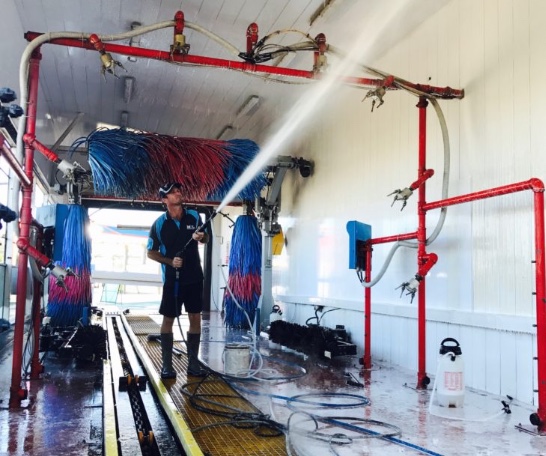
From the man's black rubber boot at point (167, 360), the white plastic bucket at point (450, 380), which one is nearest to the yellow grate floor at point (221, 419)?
the man's black rubber boot at point (167, 360)

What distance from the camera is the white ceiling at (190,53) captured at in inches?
177

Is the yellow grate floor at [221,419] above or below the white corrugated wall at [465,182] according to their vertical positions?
below

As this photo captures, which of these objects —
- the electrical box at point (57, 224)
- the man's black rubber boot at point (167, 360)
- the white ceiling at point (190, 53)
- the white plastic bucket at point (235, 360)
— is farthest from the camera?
the white ceiling at point (190, 53)

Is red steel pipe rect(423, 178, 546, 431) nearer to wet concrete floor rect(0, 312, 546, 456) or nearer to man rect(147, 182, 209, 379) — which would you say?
wet concrete floor rect(0, 312, 546, 456)

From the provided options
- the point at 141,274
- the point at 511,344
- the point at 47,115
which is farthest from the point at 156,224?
the point at 141,274

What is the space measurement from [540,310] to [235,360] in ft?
6.96

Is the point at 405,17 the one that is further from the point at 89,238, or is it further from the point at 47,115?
the point at 47,115

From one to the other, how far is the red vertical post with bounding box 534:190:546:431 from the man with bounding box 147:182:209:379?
2109mm

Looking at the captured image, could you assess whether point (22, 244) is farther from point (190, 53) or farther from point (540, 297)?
point (190, 53)

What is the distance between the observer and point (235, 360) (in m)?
3.91

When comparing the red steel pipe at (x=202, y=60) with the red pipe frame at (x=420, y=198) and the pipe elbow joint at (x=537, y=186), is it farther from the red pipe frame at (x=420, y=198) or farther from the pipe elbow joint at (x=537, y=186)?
the pipe elbow joint at (x=537, y=186)

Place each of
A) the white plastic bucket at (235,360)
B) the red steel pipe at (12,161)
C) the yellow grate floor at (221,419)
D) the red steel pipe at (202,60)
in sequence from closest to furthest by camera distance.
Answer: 1. the red steel pipe at (12,161)
2. the yellow grate floor at (221,419)
3. the red steel pipe at (202,60)
4. the white plastic bucket at (235,360)

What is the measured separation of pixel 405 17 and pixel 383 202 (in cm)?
162

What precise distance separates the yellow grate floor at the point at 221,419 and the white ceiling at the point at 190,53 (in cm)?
206
